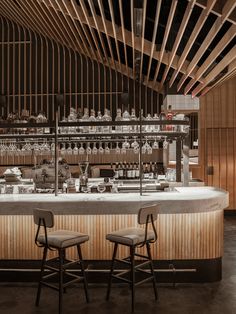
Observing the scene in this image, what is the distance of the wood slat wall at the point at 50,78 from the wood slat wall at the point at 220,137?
8.42 ft

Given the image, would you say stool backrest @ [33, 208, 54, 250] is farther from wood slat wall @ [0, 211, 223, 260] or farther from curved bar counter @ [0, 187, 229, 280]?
wood slat wall @ [0, 211, 223, 260]

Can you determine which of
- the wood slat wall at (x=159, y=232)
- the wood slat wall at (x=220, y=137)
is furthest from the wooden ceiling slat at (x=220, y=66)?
the wood slat wall at (x=159, y=232)

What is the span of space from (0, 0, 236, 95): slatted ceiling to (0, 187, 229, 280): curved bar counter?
2.09 m

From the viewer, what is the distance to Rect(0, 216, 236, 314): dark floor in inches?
152

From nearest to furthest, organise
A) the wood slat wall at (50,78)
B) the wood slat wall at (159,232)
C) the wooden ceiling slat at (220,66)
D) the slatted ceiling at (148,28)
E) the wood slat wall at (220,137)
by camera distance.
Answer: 1. the wood slat wall at (159,232)
2. the slatted ceiling at (148,28)
3. the wooden ceiling slat at (220,66)
4. the wood slat wall at (220,137)
5. the wood slat wall at (50,78)

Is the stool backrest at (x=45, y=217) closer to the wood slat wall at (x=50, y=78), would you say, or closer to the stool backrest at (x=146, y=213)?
the stool backrest at (x=146, y=213)

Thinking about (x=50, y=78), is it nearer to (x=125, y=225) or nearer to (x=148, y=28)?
(x=148, y=28)

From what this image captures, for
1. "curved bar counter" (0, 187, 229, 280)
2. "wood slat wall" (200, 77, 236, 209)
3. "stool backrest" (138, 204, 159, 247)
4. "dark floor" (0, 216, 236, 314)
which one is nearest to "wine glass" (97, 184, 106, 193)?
"curved bar counter" (0, 187, 229, 280)

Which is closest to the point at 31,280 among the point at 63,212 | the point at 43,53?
the point at 63,212

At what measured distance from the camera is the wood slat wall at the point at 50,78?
11.9m

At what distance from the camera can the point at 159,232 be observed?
4664mm

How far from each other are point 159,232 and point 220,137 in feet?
17.5

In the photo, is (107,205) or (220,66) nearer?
(107,205)

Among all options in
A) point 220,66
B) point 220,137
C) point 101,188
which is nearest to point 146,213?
point 101,188
